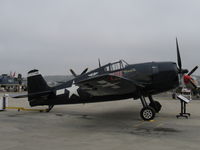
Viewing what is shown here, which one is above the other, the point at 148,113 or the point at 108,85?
the point at 108,85

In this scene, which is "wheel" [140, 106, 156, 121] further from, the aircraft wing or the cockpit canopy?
the cockpit canopy

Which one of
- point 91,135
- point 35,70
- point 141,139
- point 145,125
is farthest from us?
point 35,70

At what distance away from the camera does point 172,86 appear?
9.17m

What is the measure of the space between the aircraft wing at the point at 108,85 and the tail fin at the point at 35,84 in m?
3.43

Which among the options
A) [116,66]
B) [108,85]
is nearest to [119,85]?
[108,85]

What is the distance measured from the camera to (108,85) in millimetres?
8141

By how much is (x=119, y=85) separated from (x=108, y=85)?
18.5 inches

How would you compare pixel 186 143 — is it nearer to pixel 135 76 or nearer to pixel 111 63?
pixel 135 76

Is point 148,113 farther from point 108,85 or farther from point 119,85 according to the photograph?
point 108,85

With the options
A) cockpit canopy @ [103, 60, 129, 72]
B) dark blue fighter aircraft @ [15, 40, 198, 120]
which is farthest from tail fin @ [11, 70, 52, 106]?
cockpit canopy @ [103, 60, 129, 72]

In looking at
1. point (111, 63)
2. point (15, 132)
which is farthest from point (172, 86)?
point (15, 132)

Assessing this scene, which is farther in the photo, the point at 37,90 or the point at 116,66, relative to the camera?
the point at 37,90

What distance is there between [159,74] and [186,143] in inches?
163

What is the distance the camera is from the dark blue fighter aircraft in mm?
8281
